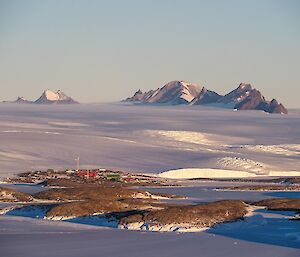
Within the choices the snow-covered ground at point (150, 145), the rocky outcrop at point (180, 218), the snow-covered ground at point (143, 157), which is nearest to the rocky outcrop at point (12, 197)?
the snow-covered ground at point (143, 157)

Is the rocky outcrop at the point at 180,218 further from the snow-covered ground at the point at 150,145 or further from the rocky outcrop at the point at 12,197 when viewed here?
the snow-covered ground at the point at 150,145

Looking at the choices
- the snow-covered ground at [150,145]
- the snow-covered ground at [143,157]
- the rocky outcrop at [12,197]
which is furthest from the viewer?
the snow-covered ground at [150,145]

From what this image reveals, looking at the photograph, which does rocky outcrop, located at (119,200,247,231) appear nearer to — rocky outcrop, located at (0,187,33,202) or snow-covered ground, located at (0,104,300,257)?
snow-covered ground, located at (0,104,300,257)

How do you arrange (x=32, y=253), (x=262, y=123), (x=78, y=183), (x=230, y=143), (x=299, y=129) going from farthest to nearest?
(x=262, y=123) → (x=299, y=129) → (x=230, y=143) → (x=78, y=183) → (x=32, y=253)

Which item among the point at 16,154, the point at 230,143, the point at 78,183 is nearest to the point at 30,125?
the point at 230,143

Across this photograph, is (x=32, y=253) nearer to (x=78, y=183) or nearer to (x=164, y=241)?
(x=164, y=241)

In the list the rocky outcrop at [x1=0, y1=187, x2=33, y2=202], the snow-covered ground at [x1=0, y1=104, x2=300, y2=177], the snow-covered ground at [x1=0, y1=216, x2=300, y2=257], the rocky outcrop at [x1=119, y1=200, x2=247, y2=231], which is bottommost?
the snow-covered ground at [x1=0, y1=104, x2=300, y2=177]

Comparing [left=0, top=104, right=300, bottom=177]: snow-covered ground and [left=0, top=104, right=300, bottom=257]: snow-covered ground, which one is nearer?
[left=0, top=104, right=300, bottom=257]: snow-covered ground

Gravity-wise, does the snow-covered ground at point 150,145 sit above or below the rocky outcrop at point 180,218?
below

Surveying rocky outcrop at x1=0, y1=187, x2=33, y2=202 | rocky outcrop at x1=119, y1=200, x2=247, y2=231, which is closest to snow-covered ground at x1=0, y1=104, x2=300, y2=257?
rocky outcrop at x1=119, y1=200, x2=247, y2=231

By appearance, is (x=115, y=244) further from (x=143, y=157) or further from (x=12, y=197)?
(x=143, y=157)

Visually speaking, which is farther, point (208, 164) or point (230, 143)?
point (230, 143)
